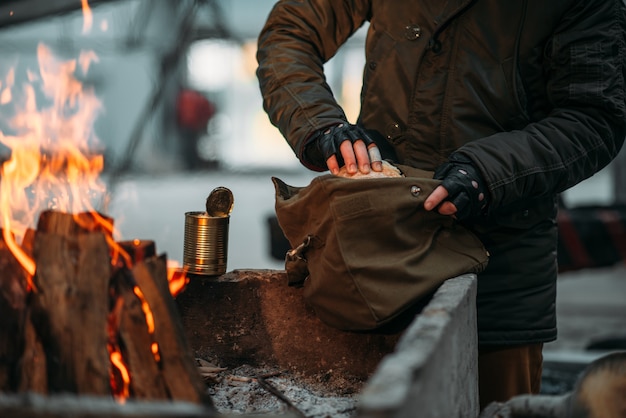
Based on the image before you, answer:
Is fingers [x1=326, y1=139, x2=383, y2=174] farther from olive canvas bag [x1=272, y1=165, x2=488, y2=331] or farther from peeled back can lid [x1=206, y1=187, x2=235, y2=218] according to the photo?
peeled back can lid [x1=206, y1=187, x2=235, y2=218]

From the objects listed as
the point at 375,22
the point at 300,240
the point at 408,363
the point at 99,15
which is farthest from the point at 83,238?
the point at 99,15

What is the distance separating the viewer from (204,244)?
2.79 m

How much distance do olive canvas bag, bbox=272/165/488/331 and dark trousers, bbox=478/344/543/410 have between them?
49 cm

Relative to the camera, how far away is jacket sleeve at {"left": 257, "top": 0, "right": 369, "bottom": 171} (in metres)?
2.78

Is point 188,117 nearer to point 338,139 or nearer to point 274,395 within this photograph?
point 338,139

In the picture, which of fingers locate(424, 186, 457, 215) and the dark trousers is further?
the dark trousers

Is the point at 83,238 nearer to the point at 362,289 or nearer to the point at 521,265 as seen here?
the point at 362,289

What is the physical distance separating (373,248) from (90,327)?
817 millimetres

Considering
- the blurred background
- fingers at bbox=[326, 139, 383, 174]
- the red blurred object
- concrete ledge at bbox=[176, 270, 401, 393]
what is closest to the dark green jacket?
fingers at bbox=[326, 139, 383, 174]

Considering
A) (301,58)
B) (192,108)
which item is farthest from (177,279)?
(192,108)

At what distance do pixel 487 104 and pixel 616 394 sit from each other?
1.03 metres

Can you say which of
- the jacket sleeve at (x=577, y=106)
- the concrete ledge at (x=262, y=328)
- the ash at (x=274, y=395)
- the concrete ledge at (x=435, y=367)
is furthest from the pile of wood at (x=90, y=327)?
the jacket sleeve at (x=577, y=106)

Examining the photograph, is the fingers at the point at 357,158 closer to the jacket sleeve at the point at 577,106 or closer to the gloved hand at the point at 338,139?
the gloved hand at the point at 338,139

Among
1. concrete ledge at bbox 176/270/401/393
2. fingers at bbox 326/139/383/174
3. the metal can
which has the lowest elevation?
concrete ledge at bbox 176/270/401/393
